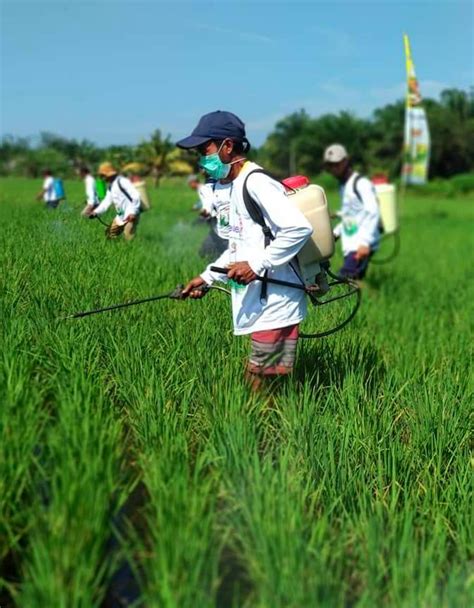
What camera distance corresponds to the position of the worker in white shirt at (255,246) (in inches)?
102

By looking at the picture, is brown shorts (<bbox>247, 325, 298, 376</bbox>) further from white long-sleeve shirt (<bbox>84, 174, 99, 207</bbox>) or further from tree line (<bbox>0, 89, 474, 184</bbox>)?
tree line (<bbox>0, 89, 474, 184</bbox>)

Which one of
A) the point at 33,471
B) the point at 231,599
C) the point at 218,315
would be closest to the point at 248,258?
the point at 218,315

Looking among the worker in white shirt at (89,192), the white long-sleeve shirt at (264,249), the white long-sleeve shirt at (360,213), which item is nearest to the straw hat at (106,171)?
the worker in white shirt at (89,192)

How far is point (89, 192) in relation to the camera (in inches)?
170

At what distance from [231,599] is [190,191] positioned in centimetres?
785

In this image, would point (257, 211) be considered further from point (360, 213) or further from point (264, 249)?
point (360, 213)

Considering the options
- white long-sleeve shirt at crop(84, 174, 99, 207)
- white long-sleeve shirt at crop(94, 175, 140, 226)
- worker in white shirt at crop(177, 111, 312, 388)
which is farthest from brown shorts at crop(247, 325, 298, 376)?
white long-sleeve shirt at crop(84, 174, 99, 207)

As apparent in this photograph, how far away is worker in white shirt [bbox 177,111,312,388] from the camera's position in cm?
260

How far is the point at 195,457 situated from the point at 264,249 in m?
0.87

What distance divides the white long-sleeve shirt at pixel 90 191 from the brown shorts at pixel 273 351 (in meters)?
1.71

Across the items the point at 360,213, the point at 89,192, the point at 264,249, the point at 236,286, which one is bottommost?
the point at 236,286

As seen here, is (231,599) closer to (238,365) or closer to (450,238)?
(238,365)

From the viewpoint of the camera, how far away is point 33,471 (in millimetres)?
1982

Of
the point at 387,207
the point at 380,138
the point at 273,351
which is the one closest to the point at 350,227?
the point at 387,207
